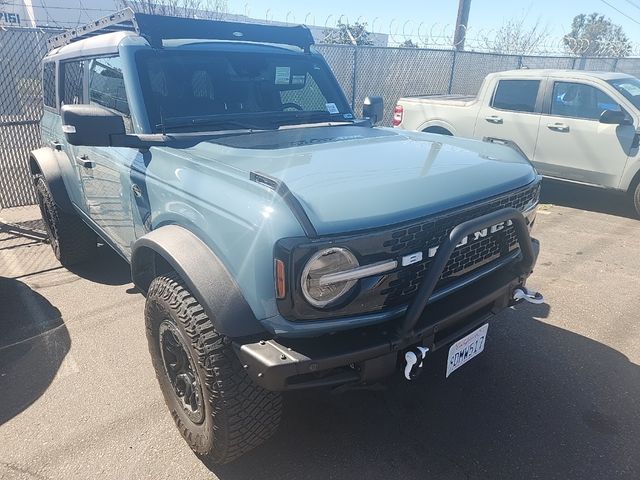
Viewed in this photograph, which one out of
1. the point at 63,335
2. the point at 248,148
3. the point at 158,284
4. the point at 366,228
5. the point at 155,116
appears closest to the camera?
the point at 366,228

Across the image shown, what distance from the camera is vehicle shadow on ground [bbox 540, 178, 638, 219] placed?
649 centimetres

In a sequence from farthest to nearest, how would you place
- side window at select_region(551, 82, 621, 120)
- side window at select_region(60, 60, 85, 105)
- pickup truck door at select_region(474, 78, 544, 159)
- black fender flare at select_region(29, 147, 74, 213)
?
pickup truck door at select_region(474, 78, 544, 159) < side window at select_region(551, 82, 621, 120) < black fender flare at select_region(29, 147, 74, 213) < side window at select_region(60, 60, 85, 105)

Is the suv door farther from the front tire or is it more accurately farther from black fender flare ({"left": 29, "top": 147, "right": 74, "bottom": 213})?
the front tire

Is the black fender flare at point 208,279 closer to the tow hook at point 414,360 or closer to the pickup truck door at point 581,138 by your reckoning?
the tow hook at point 414,360

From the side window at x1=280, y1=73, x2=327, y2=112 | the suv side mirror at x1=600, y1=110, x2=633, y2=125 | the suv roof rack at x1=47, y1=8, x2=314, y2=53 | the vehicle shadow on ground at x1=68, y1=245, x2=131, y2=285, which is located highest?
the suv roof rack at x1=47, y1=8, x2=314, y2=53

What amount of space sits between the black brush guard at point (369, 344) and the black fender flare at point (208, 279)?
0.09 metres

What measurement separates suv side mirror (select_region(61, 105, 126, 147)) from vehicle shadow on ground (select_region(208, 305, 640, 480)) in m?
1.70

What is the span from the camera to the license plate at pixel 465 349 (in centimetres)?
229

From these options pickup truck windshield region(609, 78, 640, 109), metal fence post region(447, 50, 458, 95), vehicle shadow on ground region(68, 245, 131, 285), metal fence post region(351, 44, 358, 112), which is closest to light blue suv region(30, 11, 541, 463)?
vehicle shadow on ground region(68, 245, 131, 285)

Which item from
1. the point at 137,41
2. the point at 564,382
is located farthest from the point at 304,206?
the point at 564,382

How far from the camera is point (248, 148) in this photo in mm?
2545

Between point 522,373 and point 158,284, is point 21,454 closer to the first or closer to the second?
point 158,284

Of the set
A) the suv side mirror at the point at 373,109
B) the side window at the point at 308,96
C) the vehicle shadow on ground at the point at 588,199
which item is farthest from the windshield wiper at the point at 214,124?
the vehicle shadow on ground at the point at 588,199

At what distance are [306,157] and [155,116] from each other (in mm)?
1052
